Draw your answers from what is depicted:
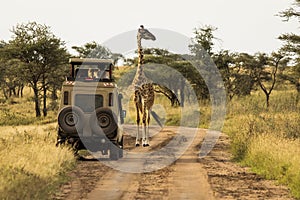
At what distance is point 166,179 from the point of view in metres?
10.2

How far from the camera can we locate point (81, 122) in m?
12.6

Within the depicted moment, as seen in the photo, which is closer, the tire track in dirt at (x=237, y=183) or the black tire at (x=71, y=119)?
the tire track in dirt at (x=237, y=183)

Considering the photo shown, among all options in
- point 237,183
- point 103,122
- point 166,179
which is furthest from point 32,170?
point 237,183

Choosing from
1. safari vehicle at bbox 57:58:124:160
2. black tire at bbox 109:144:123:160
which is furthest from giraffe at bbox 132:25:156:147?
black tire at bbox 109:144:123:160

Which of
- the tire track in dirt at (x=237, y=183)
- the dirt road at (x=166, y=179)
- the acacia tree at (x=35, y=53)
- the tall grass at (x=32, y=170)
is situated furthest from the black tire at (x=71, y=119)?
the acacia tree at (x=35, y=53)

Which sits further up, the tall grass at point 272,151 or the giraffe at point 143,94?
the giraffe at point 143,94

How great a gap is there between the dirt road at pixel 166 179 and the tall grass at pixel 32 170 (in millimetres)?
319

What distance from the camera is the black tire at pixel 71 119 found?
41.1ft

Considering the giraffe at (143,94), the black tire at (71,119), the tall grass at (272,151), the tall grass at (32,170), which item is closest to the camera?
the tall grass at (32,170)

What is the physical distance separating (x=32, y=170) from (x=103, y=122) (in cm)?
361

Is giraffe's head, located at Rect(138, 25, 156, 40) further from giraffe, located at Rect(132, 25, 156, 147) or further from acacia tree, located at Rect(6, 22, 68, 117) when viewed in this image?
acacia tree, located at Rect(6, 22, 68, 117)

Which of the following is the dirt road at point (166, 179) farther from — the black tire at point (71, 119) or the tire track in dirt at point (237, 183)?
the black tire at point (71, 119)

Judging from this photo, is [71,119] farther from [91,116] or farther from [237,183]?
[237,183]

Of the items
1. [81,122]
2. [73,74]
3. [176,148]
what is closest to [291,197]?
[81,122]
